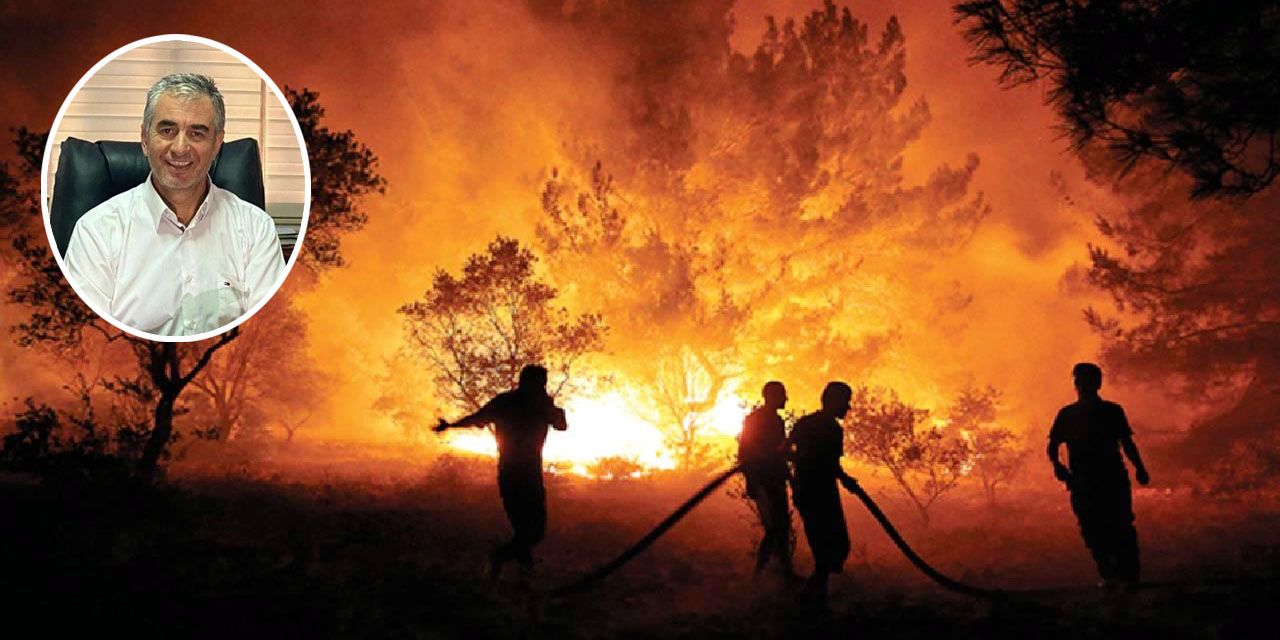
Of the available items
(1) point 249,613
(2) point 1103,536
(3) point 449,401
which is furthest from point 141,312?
(3) point 449,401

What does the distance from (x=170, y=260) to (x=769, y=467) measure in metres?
5.88

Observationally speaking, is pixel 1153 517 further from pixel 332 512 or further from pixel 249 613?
pixel 249 613

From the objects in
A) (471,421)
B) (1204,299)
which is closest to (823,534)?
(471,421)

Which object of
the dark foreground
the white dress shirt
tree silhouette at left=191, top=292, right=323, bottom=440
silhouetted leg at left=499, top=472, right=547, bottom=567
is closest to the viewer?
the white dress shirt

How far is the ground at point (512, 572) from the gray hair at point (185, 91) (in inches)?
159

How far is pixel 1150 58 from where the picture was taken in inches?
402

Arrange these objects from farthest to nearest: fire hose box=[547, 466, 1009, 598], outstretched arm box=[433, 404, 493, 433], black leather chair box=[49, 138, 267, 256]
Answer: outstretched arm box=[433, 404, 493, 433]
fire hose box=[547, 466, 1009, 598]
black leather chair box=[49, 138, 267, 256]

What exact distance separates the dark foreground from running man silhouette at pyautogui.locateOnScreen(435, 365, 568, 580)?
629 mm

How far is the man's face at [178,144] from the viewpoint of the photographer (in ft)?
24.9

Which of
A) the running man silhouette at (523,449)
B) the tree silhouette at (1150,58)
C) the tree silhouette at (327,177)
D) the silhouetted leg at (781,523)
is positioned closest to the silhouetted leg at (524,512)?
the running man silhouette at (523,449)

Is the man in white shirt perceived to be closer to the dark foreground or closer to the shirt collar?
the shirt collar

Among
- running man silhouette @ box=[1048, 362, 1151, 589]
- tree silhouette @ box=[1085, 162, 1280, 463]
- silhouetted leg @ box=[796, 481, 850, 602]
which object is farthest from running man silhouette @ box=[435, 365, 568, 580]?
tree silhouette @ box=[1085, 162, 1280, 463]

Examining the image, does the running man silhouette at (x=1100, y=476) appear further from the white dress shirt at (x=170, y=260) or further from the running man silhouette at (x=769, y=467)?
the white dress shirt at (x=170, y=260)

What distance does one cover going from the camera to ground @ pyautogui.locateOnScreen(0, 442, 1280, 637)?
27.8 ft
